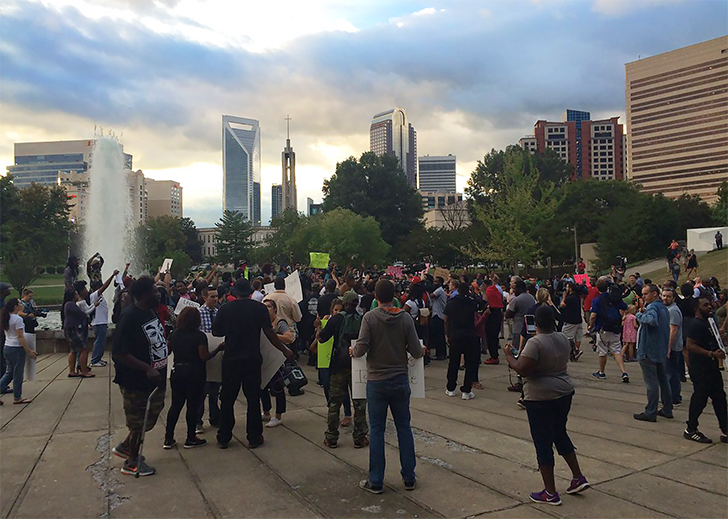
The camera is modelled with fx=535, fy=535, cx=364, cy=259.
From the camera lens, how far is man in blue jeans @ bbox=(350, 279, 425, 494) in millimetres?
4930

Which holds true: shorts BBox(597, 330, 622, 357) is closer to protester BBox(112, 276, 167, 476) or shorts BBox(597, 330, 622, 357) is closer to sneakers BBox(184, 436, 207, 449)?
sneakers BBox(184, 436, 207, 449)

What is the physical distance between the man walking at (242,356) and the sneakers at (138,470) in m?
0.95

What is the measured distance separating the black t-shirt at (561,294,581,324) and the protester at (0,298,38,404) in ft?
31.9

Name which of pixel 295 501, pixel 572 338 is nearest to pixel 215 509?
pixel 295 501

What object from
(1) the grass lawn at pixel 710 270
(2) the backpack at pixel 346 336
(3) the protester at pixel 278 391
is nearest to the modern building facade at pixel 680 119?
(1) the grass lawn at pixel 710 270

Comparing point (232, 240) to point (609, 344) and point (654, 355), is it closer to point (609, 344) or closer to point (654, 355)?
point (609, 344)

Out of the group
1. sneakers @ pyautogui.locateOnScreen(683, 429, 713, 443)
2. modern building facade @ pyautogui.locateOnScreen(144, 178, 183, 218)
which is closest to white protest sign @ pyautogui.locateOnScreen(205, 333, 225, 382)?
sneakers @ pyautogui.locateOnScreen(683, 429, 713, 443)

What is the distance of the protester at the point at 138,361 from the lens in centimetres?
522

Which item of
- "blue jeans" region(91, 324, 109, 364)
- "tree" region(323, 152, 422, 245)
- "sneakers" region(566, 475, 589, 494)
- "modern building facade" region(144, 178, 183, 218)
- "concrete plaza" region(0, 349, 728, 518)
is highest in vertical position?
"modern building facade" region(144, 178, 183, 218)

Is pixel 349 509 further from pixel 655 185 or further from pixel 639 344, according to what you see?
pixel 655 185

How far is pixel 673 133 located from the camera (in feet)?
432

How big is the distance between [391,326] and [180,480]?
259 centimetres

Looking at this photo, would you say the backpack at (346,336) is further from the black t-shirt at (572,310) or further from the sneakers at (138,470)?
the black t-shirt at (572,310)

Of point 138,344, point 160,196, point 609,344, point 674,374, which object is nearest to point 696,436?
point 674,374
